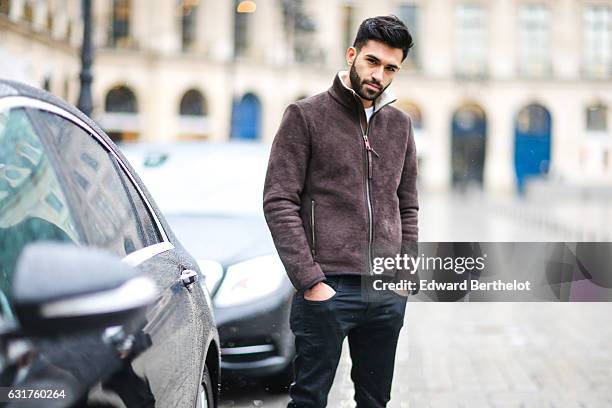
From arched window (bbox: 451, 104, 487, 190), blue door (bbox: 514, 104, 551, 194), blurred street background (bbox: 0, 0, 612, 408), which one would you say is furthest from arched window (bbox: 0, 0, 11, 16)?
arched window (bbox: 451, 104, 487, 190)

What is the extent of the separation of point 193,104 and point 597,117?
21503mm

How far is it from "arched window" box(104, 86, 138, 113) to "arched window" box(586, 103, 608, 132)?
23.5 metres

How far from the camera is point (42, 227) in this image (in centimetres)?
234

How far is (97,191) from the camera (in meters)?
2.51

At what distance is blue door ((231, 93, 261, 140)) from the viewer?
4656 cm

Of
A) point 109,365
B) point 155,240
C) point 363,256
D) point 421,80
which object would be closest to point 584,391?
point 363,256

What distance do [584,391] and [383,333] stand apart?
2.72 meters

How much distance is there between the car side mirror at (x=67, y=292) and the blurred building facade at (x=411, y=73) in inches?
1360

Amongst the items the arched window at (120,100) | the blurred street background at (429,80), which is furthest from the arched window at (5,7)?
the arched window at (120,100)

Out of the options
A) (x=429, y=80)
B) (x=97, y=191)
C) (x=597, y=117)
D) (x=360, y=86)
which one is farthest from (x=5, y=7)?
(x=597, y=117)

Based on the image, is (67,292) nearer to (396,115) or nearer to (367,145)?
(367,145)

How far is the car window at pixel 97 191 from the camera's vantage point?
7.43ft

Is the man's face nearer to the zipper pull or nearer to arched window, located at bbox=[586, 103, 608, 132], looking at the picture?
the zipper pull

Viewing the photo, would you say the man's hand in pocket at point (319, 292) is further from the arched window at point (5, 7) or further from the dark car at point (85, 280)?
the arched window at point (5, 7)
